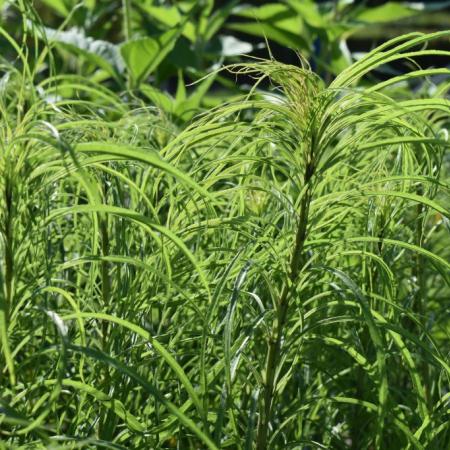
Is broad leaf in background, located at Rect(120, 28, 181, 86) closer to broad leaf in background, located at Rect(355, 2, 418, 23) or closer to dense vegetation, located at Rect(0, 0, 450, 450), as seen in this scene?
dense vegetation, located at Rect(0, 0, 450, 450)

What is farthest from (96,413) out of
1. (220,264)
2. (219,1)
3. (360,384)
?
(219,1)

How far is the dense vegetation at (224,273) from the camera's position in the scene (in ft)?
3.02

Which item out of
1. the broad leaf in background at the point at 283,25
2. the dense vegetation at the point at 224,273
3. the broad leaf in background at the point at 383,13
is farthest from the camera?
the broad leaf in background at the point at 383,13

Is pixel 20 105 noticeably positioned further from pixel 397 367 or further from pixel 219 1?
pixel 219 1

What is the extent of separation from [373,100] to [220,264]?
28 centimetres

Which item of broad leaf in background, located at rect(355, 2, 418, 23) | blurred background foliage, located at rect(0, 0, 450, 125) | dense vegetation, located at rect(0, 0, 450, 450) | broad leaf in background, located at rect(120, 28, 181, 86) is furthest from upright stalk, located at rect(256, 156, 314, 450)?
broad leaf in background, located at rect(355, 2, 418, 23)

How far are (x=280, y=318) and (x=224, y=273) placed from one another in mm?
106

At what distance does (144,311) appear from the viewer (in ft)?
3.66

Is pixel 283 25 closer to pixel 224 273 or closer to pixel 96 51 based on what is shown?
pixel 96 51

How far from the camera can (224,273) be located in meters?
0.94

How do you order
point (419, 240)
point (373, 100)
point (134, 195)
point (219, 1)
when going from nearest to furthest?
point (373, 100)
point (134, 195)
point (419, 240)
point (219, 1)

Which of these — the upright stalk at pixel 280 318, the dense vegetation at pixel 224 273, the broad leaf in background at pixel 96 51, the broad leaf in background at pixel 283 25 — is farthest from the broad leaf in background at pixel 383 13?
the upright stalk at pixel 280 318

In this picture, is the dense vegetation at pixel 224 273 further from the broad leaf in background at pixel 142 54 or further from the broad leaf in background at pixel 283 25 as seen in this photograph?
the broad leaf in background at pixel 283 25

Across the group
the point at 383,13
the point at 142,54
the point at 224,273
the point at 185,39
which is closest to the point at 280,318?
the point at 224,273
